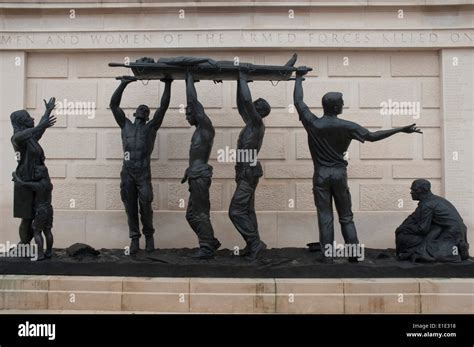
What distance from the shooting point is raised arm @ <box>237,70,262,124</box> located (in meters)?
6.74

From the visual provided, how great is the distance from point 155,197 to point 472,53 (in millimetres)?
7462

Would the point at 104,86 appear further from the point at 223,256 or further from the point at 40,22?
the point at 223,256

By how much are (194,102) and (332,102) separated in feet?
7.24

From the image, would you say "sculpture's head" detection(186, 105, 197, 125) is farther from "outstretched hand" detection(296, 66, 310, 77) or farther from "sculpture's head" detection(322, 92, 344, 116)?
"sculpture's head" detection(322, 92, 344, 116)

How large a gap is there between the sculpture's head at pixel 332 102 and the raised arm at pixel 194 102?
194cm

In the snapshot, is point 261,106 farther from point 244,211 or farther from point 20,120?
point 20,120

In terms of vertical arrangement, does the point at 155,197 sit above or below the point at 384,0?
below

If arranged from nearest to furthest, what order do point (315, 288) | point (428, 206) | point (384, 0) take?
point (315, 288) < point (428, 206) < point (384, 0)

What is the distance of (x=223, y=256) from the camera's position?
721cm

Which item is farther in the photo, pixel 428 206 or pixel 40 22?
pixel 40 22

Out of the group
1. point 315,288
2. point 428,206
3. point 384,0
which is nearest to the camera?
point 315,288

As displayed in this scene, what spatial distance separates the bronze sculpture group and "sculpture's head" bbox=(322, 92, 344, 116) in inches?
0.6

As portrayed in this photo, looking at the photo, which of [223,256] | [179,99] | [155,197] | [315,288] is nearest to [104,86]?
[179,99]

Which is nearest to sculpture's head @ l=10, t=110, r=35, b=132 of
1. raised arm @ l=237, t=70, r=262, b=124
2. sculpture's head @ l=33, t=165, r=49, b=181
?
sculpture's head @ l=33, t=165, r=49, b=181
